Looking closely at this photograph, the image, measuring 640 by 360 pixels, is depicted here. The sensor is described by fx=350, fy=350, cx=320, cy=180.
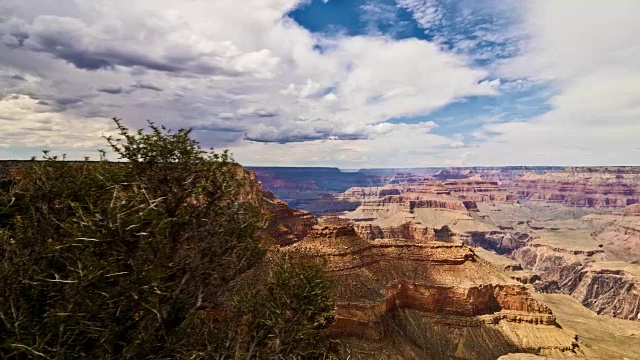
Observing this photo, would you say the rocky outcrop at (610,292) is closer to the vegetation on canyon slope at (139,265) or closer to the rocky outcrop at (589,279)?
the rocky outcrop at (589,279)

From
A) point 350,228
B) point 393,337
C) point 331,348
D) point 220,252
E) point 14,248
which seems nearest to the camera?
point 14,248

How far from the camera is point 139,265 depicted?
9203 millimetres

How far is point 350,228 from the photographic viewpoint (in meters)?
70.4

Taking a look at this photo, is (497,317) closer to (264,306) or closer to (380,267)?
(380,267)

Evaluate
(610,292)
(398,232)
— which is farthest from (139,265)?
(610,292)

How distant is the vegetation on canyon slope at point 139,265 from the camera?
8352mm

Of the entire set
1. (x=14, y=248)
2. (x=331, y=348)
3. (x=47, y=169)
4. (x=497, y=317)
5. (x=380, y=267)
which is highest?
(x=47, y=169)

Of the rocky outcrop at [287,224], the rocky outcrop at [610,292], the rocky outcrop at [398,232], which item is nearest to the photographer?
the rocky outcrop at [287,224]

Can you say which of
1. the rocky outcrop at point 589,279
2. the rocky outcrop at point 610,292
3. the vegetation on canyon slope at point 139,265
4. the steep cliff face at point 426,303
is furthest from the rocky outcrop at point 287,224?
the rocky outcrop at point 610,292

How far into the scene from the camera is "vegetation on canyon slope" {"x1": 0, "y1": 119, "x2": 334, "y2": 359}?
27.4ft

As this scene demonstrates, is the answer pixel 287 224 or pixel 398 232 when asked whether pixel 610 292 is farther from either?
pixel 287 224

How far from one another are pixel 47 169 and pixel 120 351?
5746 mm

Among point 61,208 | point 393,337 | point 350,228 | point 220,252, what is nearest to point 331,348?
point 220,252

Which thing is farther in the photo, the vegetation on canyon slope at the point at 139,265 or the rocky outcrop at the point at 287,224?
the rocky outcrop at the point at 287,224
